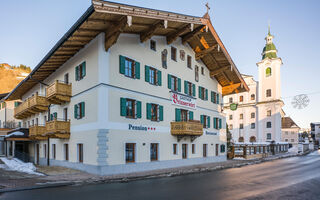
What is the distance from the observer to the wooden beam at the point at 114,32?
16.4 m

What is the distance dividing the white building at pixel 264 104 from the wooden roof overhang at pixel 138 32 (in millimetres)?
30945

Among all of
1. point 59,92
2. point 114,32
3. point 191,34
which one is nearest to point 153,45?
point 191,34

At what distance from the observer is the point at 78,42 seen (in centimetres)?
1894

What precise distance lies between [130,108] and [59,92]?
5.97 meters

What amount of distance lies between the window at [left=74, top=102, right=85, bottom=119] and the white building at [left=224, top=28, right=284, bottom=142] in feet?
161

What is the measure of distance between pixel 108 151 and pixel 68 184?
3838 mm

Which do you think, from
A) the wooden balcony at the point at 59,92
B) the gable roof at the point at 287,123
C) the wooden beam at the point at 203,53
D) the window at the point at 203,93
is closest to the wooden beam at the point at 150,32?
the wooden balcony at the point at 59,92

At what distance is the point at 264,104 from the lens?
196 feet

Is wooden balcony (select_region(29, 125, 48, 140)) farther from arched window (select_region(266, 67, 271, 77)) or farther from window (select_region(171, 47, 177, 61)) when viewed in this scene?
arched window (select_region(266, 67, 271, 77))

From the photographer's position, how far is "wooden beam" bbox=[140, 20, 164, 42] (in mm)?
19147

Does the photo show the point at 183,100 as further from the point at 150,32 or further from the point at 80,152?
the point at 80,152

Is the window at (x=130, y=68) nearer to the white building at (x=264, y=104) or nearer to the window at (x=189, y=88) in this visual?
the window at (x=189, y=88)

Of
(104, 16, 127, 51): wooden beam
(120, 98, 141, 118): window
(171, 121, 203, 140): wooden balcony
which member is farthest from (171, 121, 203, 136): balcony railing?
(104, 16, 127, 51): wooden beam

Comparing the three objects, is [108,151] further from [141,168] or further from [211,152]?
[211,152]
